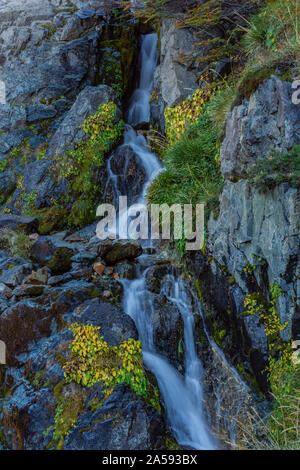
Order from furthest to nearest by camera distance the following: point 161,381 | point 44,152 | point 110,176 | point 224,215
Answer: point 44,152
point 110,176
point 224,215
point 161,381

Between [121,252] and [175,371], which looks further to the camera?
[121,252]

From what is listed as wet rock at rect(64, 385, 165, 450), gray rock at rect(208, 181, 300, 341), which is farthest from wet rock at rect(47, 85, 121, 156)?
wet rock at rect(64, 385, 165, 450)

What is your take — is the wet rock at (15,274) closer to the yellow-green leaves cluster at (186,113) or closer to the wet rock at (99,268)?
the wet rock at (99,268)

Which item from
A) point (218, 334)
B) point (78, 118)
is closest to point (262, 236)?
point (218, 334)

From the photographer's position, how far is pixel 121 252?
6363mm

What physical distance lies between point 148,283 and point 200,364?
1.50 m

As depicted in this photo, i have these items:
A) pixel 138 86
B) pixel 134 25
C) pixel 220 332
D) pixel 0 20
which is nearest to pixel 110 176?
pixel 138 86

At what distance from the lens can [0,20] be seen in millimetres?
12891

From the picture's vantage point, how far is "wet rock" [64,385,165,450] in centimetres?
349

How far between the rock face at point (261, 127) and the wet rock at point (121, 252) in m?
2.21

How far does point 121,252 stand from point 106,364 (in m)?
2.51

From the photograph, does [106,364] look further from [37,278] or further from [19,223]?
[19,223]

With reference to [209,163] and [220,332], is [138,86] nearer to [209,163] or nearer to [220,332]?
[209,163]

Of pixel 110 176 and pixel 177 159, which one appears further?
pixel 110 176
